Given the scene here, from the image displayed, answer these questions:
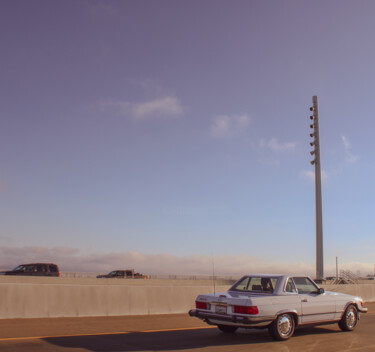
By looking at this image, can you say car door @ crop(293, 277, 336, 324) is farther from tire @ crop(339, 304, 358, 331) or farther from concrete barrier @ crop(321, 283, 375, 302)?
concrete barrier @ crop(321, 283, 375, 302)

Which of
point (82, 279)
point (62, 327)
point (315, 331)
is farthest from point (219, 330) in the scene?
point (82, 279)

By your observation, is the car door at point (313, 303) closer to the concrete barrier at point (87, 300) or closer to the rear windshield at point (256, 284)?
the rear windshield at point (256, 284)

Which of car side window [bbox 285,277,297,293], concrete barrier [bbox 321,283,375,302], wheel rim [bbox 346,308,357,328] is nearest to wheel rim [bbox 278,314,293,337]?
car side window [bbox 285,277,297,293]

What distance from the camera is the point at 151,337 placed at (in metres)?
10.5

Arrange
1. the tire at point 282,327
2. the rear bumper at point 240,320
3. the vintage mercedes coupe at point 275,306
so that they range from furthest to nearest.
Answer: the tire at point 282,327
the vintage mercedes coupe at point 275,306
the rear bumper at point 240,320

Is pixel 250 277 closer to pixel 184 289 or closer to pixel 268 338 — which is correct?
pixel 268 338

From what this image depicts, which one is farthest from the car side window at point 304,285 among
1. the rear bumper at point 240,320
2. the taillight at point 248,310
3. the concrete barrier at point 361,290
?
the concrete barrier at point 361,290

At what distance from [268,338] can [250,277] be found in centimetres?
152

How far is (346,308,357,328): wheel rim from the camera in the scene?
39.8 ft

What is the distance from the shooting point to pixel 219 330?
39.6 feet

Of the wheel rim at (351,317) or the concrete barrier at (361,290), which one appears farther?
the concrete barrier at (361,290)

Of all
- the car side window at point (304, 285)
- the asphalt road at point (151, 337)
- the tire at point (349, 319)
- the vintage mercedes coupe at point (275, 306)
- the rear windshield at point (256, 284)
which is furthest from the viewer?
the tire at point (349, 319)

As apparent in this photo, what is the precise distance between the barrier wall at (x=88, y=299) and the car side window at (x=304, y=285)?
6098 millimetres

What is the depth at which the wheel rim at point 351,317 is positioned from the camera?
12.1 metres
